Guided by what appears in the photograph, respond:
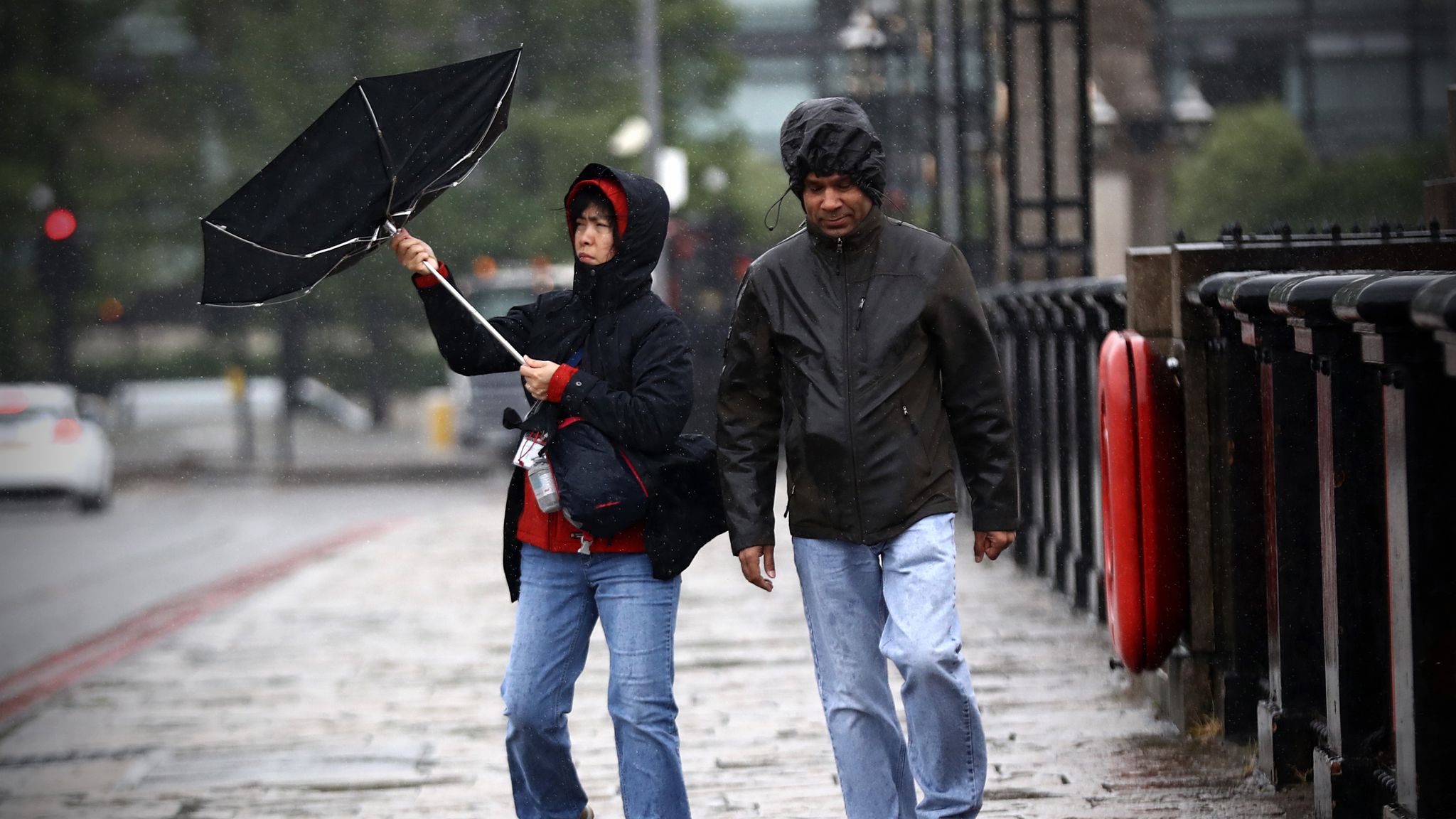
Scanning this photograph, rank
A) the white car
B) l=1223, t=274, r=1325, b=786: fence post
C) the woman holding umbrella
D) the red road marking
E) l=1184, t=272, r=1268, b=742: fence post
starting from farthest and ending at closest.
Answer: the white car → the red road marking → l=1184, t=272, r=1268, b=742: fence post → l=1223, t=274, r=1325, b=786: fence post → the woman holding umbrella

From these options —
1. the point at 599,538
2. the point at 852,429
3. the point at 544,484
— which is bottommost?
the point at 599,538

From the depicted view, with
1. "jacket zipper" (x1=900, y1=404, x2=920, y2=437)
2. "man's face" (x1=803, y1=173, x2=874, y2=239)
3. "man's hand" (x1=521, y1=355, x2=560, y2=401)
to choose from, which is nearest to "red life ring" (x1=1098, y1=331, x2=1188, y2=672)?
"jacket zipper" (x1=900, y1=404, x2=920, y2=437)

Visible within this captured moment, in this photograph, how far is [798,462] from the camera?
13.6 feet

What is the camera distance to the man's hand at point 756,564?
417 cm

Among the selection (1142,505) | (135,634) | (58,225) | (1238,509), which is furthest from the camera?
(58,225)

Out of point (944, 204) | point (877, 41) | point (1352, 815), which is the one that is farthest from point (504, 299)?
point (1352, 815)

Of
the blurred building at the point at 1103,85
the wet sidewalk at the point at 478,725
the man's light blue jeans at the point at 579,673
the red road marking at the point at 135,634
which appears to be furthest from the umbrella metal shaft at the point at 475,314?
the red road marking at the point at 135,634

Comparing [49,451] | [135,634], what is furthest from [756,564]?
[49,451]

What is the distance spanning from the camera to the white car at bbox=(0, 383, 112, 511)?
2069 centimetres

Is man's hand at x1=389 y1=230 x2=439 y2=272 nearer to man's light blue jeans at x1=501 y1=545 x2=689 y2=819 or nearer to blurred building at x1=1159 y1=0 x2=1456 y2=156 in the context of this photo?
man's light blue jeans at x1=501 y1=545 x2=689 y2=819

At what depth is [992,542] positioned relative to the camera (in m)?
4.20

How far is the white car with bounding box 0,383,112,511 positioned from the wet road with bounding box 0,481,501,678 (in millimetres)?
341

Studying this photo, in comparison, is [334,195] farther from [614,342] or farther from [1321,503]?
[1321,503]

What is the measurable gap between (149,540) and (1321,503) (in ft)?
47.8
